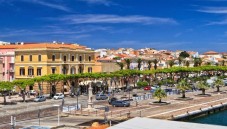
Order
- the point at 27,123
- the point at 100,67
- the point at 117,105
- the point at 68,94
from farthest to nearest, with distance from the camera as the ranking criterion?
the point at 100,67, the point at 68,94, the point at 117,105, the point at 27,123

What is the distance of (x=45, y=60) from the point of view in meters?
87.0

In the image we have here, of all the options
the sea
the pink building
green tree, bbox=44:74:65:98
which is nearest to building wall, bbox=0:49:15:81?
the pink building

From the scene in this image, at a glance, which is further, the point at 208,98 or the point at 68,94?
the point at 68,94

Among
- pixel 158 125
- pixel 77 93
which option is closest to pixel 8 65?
pixel 77 93

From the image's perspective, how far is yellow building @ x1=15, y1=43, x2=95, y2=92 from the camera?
87.4 m

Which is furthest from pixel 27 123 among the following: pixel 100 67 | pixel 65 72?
pixel 100 67

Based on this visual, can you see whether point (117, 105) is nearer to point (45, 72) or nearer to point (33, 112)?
point (33, 112)

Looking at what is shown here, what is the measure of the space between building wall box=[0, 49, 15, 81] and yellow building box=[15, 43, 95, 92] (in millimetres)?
2461

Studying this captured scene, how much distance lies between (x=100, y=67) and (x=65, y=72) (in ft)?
62.4

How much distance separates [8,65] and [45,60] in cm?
1179

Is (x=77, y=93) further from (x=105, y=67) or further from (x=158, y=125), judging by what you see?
(x=158, y=125)

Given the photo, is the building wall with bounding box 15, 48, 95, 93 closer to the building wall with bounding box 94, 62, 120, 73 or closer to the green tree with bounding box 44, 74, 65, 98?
the green tree with bounding box 44, 74, 65, 98

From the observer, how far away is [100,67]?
109m

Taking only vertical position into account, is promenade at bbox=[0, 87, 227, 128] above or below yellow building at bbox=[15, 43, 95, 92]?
below
